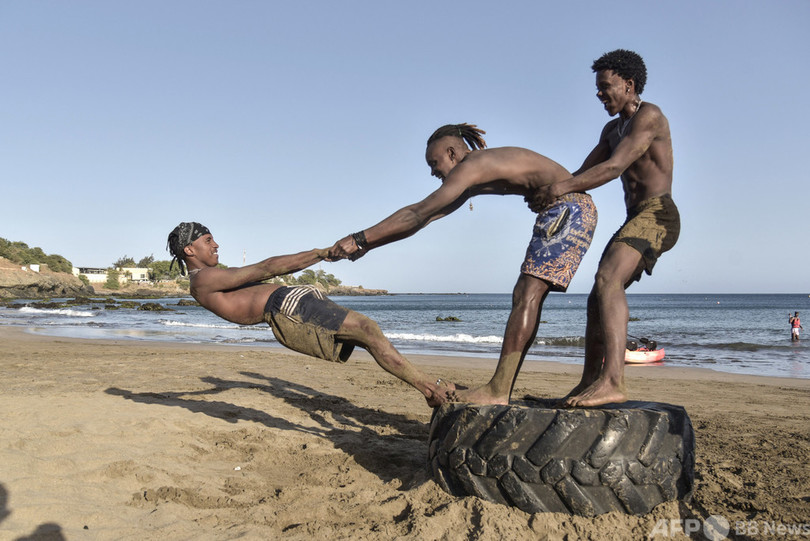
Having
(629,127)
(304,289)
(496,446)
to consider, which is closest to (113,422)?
(304,289)

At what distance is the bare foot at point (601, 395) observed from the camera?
354 centimetres

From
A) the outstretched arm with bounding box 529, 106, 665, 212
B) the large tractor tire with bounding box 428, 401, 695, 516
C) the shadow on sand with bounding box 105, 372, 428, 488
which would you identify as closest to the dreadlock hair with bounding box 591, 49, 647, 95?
the outstretched arm with bounding box 529, 106, 665, 212

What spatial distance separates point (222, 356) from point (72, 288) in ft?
243

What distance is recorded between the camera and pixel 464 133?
14.8 ft

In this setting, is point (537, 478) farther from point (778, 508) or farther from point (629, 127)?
point (629, 127)

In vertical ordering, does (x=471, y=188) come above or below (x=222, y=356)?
above

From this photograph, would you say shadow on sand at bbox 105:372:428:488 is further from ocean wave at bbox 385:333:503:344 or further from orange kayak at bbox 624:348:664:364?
ocean wave at bbox 385:333:503:344

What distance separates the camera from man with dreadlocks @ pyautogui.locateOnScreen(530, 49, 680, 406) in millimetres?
3637

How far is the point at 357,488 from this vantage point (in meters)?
3.83

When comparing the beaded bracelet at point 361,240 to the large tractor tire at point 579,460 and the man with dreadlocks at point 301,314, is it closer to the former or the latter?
the man with dreadlocks at point 301,314

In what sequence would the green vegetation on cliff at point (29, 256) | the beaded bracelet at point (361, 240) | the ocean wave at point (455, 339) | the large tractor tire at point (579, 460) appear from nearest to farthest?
the large tractor tire at point (579, 460) < the beaded bracelet at point (361, 240) < the ocean wave at point (455, 339) < the green vegetation on cliff at point (29, 256)

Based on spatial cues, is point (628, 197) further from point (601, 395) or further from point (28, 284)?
point (28, 284)

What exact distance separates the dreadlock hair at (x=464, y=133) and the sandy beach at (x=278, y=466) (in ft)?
8.04

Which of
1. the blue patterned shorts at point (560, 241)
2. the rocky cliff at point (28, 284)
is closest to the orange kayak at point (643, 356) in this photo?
the blue patterned shorts at point (560, 241)
